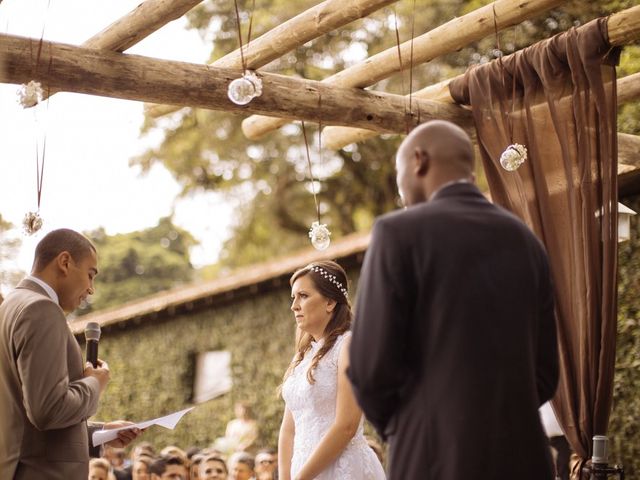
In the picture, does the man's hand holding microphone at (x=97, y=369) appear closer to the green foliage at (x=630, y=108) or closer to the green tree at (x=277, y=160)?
the green foliage at (x=630, y=108)

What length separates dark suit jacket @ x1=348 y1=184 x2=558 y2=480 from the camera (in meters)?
2.62

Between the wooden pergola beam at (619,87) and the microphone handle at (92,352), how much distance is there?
10.4ft

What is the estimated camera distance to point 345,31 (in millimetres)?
18422

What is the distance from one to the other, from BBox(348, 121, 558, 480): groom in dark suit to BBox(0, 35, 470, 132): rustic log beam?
2824 mm

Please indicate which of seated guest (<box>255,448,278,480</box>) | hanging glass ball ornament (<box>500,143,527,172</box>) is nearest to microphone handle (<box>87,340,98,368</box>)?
hanging glass ball ornament (<box>500,143,527,172</box>)

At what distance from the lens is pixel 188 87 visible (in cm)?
556

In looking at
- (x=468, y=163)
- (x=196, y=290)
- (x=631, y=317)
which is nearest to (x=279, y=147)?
(x=196, y=290)

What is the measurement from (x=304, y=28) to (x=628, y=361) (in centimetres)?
463

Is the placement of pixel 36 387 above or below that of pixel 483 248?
below

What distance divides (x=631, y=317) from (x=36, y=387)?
650 centimetres

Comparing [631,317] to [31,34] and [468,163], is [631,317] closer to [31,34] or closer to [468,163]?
[31,34]

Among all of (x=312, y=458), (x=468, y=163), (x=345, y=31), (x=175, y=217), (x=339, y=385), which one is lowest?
(x=312, y=458)

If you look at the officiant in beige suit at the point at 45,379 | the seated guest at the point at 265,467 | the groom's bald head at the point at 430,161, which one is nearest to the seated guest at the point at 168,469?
the seated guest at the point at 265,467

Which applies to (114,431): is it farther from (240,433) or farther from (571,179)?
(240,433)
